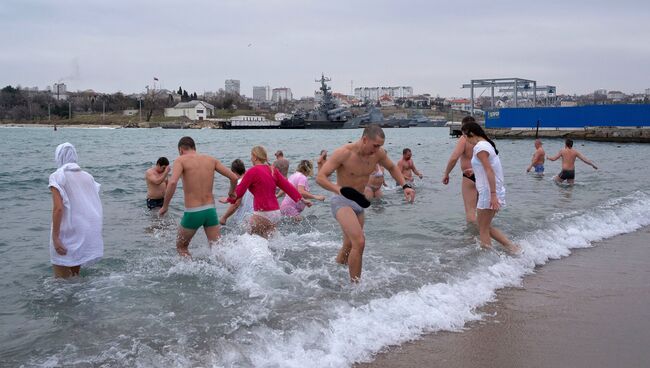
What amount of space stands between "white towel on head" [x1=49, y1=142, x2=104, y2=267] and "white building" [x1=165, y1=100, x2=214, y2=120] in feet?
476

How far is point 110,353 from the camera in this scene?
459 cm

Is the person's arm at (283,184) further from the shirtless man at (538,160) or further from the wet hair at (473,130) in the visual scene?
the shirtless man at (538,160)

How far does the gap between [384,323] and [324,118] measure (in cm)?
11114

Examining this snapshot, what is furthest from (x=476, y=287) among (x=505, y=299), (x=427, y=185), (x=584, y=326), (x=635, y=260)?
(x=427, y=185)

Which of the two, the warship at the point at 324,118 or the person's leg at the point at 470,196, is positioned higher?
the warship at the point at 324,118

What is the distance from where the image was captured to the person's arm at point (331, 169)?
247 inches

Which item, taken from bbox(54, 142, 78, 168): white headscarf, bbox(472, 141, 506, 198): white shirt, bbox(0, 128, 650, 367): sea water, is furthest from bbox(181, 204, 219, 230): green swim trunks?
bbox(472, 141, 506, 198): white shirt

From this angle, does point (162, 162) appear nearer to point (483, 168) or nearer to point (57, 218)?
point (57, 218)

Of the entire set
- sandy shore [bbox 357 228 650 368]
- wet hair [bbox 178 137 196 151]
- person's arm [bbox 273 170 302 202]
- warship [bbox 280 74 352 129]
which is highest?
warship [bbox 280 74 352 129]

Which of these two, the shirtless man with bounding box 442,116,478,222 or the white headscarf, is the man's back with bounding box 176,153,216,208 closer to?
the white headscarf

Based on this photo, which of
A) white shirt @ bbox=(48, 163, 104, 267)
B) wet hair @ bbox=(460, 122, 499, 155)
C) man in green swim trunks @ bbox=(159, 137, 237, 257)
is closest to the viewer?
white shirt @ bbox=(48, 163, 104, 267)

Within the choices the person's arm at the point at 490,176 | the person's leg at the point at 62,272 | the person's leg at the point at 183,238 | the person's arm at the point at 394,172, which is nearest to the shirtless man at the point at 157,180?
the person's leg at the point at 183,238

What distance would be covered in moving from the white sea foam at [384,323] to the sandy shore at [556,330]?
0.55 feet

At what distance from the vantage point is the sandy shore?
449cm
